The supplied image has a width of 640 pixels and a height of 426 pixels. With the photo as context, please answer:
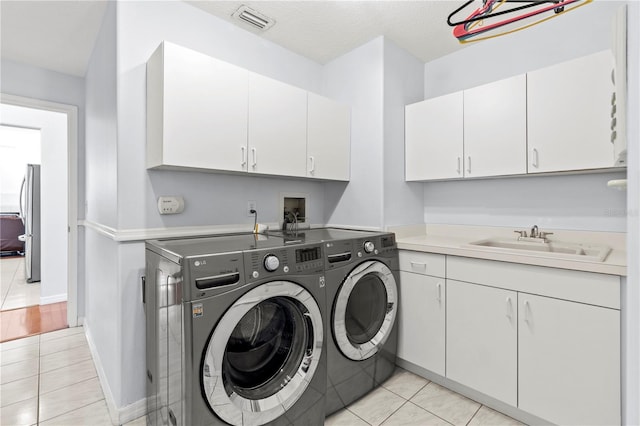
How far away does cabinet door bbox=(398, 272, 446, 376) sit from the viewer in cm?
209

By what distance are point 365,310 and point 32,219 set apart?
205 inches

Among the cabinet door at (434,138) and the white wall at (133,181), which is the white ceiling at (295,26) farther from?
the cabinet door at (434,138)

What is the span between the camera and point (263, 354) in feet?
5.20

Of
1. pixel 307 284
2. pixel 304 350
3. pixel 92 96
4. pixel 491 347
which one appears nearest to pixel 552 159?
pixel 491 347

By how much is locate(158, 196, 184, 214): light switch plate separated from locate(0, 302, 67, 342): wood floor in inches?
90.3

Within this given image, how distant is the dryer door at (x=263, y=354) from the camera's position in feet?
4.35

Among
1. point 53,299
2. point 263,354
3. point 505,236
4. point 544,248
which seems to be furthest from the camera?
point 53,299

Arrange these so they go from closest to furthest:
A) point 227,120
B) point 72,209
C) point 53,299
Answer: point 227,120
point 72,209
point 53,299

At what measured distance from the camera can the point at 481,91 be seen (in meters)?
2.26

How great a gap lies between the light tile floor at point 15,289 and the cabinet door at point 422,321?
171 inches

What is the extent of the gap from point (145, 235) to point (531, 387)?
233 cm

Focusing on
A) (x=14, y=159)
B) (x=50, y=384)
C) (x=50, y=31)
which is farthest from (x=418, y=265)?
(x=14, y=159)

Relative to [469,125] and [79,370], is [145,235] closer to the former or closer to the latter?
[79,370]

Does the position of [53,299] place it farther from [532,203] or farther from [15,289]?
[532,203]
